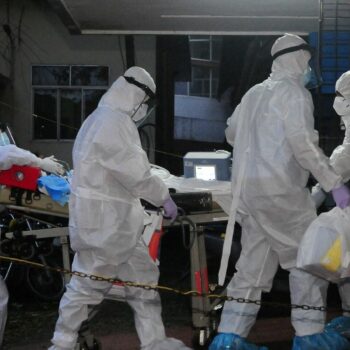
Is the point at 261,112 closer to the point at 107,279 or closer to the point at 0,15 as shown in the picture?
the point at 107,279

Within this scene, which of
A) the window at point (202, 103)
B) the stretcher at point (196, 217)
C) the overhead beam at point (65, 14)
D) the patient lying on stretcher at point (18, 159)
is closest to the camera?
the stretcher at point (196, 217)

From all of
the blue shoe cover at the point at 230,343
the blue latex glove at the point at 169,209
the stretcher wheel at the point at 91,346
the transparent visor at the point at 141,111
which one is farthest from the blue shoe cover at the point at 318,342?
the transparent visor at the point at 141,111

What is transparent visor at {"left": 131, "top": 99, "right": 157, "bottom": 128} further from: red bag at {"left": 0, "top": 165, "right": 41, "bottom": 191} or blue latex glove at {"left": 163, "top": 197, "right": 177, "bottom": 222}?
red bag at {"left": 0, "top": 165, "right": 41, "bottom": 191}

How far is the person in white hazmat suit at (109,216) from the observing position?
4129 mm

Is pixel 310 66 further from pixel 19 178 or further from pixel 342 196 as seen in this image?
pixel 19 178

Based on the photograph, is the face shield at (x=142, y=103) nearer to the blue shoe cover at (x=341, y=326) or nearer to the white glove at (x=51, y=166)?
the white glove at (x=51, y=166)

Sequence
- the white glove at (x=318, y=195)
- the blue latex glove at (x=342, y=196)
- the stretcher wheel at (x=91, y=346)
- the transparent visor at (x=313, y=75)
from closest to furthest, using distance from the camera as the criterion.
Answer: the blue latex glove at (x=342, y=196), the stretcher wheel at (x=91, y=346), the transparent visor at (x=313, y=75), the white glove at (x=318, y=195)

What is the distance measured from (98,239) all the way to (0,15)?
10082mm

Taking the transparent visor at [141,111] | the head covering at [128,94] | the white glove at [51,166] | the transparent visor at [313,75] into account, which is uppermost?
the transparent visor at [313,75]

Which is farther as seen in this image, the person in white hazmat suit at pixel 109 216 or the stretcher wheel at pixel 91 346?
the stretcher wheel at pixel 91 346

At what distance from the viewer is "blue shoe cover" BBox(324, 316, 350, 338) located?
4.66m

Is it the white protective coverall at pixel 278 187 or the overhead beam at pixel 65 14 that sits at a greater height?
the overhead beam at pixel 65 14

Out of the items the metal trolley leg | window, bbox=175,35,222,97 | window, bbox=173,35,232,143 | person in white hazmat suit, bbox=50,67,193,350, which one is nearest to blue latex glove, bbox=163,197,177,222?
person in white hazmat suit, bbox=50,67,193,350

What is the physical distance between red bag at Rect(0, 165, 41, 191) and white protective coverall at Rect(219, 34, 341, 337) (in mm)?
1598
